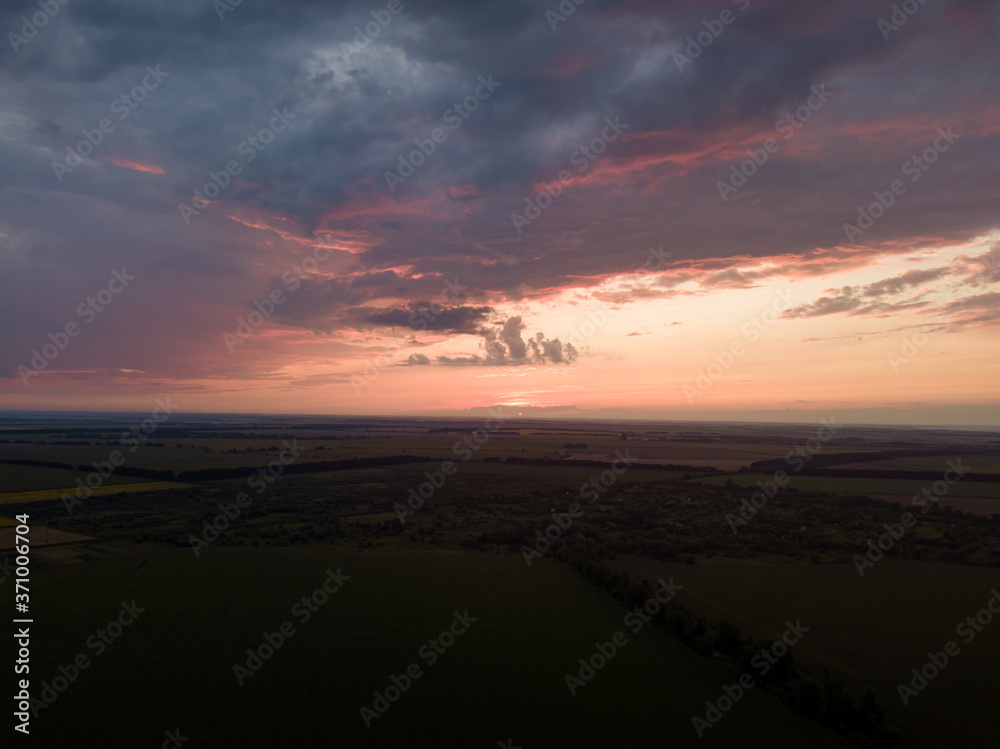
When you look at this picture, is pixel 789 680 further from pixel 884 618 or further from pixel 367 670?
pixel 367 670

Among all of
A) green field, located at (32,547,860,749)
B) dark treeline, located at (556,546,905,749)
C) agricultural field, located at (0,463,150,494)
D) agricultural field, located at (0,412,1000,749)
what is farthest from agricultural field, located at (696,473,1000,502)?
agricultural field, located at (0,463,150,494)

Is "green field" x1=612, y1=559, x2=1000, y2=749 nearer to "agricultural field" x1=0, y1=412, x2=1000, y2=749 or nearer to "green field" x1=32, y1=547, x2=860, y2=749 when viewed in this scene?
"agricultural field" x1=0, y1=412, x2=1000, y2=749

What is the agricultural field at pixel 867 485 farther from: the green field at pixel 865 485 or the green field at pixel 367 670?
the green field at pixel 367 670

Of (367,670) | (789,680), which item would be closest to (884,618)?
(789,680)

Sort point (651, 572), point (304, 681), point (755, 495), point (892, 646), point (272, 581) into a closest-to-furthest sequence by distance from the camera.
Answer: point (304, 681) → point (892, 646) → point (272, 581) → point (651, 572) → point (755, 495)

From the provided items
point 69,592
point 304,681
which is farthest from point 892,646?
point 69,592

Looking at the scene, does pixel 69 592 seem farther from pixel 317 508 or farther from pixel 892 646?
pixel 892 646

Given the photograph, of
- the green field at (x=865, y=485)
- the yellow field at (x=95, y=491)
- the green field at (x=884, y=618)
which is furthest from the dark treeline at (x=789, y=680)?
the yellow field at (x=95, y=491)
